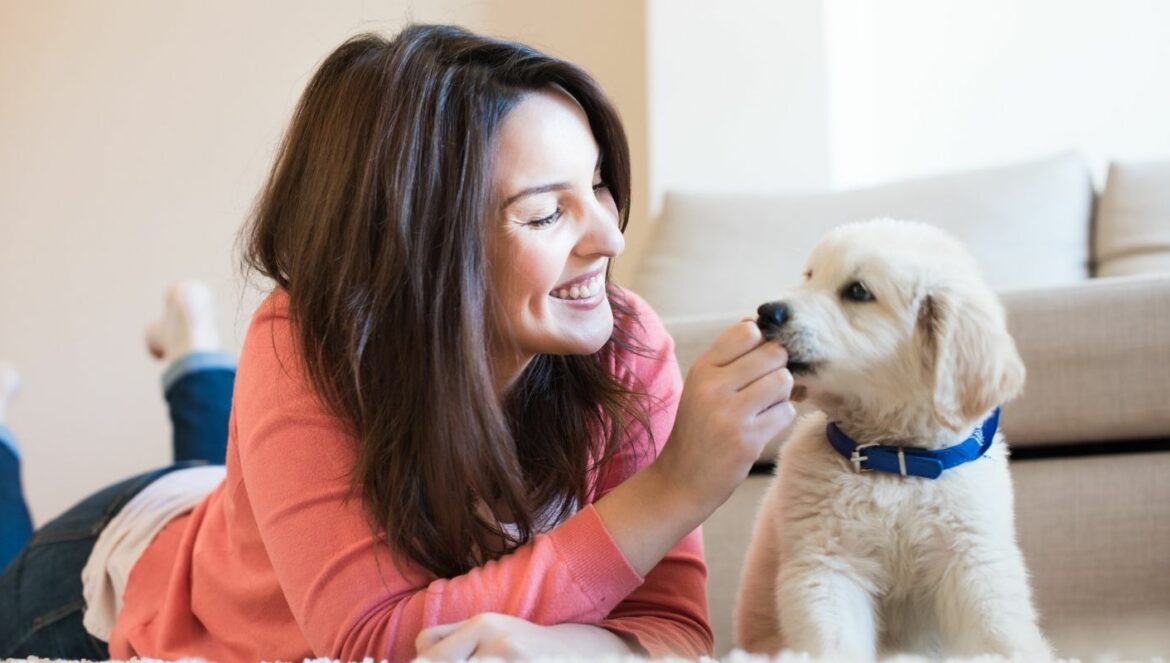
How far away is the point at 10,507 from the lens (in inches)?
88.2

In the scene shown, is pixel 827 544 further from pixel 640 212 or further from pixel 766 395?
pixel 640 212

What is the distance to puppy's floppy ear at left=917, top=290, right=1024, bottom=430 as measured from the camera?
1076mm

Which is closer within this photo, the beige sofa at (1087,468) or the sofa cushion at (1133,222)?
the beige sofa at (1087,468)

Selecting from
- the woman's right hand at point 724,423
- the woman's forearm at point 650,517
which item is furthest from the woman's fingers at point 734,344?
the woman's forearm at point 650,517

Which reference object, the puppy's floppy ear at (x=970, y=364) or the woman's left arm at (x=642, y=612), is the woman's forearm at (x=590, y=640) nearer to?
the woman's left arm at (x=642, y=612)

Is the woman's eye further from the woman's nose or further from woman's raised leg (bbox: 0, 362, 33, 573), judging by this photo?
woman's raised leg (bbox: 0, 362, 33, 573)

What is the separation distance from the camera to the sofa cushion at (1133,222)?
7.39 feet

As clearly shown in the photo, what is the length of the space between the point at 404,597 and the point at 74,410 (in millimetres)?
2982

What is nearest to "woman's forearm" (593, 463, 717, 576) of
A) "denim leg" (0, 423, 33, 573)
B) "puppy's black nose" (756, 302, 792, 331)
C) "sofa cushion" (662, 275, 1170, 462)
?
"puppy's black nose" (756, 302, 792, 331)

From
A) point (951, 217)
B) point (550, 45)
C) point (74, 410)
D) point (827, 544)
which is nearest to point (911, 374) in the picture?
point (827, 544)

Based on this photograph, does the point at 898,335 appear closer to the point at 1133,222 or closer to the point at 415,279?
the point at 415,279

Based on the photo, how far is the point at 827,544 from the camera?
1.12 m

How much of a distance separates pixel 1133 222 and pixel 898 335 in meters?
1.43

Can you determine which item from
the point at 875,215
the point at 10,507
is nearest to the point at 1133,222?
the point at 875,215
